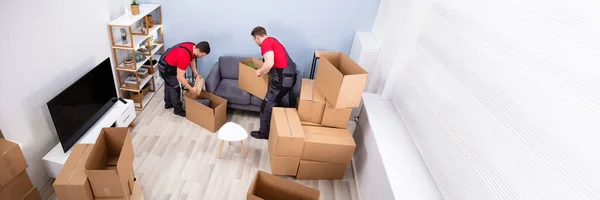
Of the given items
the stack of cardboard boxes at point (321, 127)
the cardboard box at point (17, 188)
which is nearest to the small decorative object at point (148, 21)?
the stack of cardboard boxes at point (321, 127)

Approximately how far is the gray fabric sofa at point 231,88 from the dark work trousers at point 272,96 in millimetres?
305

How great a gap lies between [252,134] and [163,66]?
1.20 m

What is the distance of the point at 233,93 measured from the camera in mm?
3734

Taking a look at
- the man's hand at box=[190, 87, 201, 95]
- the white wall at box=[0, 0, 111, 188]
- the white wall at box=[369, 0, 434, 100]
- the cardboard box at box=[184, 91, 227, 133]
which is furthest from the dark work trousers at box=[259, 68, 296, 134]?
Answer: the white wall at box=[0, 0, 111, 188]

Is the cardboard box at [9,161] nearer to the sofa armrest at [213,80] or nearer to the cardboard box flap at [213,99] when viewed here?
the cardboard box flap at [213,99]

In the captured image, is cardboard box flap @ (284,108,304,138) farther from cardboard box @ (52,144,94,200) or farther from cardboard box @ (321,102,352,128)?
cardboard box @ (52,144,94,200)

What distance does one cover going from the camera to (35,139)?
2.52 meters

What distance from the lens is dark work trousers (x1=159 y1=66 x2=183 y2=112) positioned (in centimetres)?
345

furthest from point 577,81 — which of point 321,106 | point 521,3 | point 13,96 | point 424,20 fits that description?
point 13,96

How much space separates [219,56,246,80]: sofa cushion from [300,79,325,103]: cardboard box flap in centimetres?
120

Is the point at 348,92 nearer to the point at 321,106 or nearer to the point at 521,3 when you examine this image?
the point at 321,106

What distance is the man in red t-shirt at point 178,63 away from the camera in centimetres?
321

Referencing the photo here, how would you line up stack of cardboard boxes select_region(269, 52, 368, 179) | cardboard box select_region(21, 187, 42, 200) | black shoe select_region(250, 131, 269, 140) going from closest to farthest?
cardboard box select_region(21, 187, 42, 200), stack of cardboard boxes select_region(269, 52, 368, 179), black shoe select_region(250, 131, 269, 140)

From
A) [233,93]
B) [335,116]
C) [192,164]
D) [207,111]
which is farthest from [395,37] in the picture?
[192,164]
